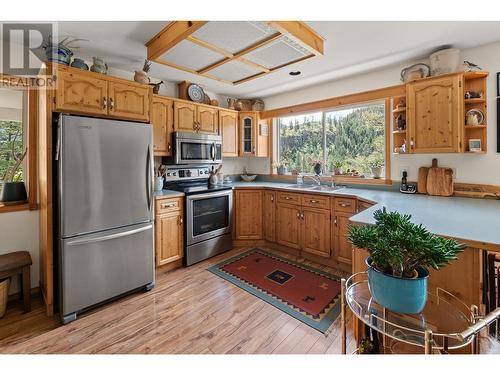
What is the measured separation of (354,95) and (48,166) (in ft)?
11.3

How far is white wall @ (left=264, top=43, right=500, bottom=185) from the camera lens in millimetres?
2314

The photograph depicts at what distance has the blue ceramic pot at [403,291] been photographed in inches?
34.5

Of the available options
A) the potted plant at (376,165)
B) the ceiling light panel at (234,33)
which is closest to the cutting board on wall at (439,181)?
the potted plant at (376,165)

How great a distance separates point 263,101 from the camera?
430 cm

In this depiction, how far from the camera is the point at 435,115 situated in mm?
2371

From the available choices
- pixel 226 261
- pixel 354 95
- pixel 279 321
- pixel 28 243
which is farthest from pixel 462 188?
pixel 28 243

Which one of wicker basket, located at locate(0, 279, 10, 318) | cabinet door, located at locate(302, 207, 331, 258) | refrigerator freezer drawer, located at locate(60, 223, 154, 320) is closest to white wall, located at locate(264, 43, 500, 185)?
cabinet door, located at locate(302, 207, 331, 258)

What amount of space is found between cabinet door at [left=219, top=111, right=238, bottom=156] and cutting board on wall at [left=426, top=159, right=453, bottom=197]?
2686mm

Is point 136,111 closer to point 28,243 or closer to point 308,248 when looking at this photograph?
point 28,243

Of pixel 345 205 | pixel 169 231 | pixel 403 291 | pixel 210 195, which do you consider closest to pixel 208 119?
pixel 210 195

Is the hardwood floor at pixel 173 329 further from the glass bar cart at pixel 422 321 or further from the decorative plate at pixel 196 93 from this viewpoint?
the decorative plate at pixel 196 93

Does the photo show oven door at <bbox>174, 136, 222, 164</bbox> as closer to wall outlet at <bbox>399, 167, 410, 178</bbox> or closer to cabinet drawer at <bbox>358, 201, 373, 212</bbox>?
cabinet drawer at <bbox>358, 201, 373, 212</bbox>

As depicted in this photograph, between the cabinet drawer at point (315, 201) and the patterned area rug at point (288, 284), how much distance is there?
30.6 inches

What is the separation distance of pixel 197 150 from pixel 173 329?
2.27 m
